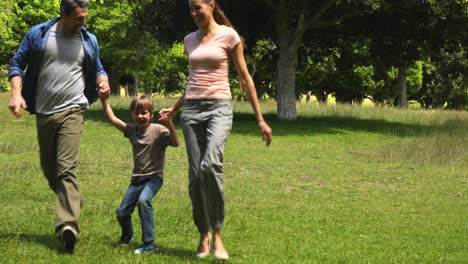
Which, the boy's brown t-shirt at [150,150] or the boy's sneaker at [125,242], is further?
the boy's sneaker at [125,242]

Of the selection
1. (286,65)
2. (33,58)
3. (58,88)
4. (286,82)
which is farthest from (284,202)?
(286,65)

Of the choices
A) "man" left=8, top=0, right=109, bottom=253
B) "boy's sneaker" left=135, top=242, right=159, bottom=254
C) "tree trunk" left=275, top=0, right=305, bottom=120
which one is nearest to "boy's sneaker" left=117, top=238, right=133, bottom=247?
"boy's sneaker" left=135, top=242, right=159, bottom=254

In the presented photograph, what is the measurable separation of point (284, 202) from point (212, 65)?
4758mm

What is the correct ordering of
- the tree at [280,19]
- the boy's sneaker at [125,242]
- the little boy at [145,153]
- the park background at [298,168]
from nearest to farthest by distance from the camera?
the little boy at [145,153] < the boy's sneaker at [125,242] < the park background at [298,168] < the tree at [280,19]

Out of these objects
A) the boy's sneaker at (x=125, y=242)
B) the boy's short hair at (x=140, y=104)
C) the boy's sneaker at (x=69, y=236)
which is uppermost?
the boy's short hair at (x=140, y=104)

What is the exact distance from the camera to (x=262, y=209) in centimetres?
955

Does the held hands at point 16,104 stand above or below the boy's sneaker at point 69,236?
above

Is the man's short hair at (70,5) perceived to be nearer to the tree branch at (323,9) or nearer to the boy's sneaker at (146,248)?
the boy's sneaker at (146,248)

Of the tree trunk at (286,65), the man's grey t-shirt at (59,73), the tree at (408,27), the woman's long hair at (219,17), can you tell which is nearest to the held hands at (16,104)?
the man's grey t-shirt at (59,73)

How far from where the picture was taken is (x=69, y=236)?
6027 mm

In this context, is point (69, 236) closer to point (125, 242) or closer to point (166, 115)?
point (125, 242)

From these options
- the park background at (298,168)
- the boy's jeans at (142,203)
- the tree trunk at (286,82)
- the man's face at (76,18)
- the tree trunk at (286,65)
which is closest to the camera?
the man's face at (76,18)

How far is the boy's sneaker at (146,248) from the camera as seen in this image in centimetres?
628

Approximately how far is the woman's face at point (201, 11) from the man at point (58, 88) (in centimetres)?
89
